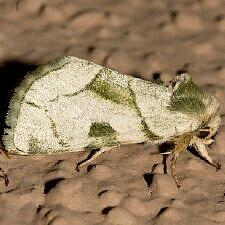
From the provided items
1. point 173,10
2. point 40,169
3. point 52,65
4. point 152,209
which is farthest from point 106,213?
point 173,10

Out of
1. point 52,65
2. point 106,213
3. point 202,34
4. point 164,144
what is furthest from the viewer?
point 202,34

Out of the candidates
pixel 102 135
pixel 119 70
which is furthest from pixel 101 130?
pixel 119 70

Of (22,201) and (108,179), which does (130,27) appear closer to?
(108,179)

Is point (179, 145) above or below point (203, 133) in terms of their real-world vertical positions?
below

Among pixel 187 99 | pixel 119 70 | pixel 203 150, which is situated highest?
pixel 119 70

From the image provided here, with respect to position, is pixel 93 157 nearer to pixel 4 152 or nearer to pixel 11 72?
pixel 4 152

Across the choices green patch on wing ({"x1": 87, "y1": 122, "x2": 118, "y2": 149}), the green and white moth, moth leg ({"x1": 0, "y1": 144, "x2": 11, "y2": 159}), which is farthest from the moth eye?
moth leg ({"x1": 0, "y1": 144, "x2": 11, "y2": 159})

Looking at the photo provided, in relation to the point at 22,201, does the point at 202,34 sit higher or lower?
higher
